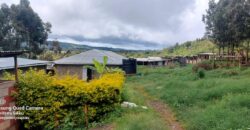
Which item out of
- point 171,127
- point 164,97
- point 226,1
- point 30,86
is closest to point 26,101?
point 30,86

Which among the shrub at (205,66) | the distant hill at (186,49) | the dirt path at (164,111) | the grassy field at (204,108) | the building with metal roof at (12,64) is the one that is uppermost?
the distant hill at (186,49)

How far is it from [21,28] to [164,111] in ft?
93.6

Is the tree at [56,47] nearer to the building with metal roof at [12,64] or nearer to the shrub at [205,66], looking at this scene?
the building with metal roof at [12,64]

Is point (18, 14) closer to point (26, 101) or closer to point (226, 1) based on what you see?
point (226, 1)

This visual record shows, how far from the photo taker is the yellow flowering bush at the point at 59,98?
10719mm

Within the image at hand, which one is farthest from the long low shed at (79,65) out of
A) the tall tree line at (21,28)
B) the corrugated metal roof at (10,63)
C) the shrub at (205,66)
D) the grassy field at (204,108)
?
the grassy field at (204,108)

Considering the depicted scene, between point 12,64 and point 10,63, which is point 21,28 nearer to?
point 10,63

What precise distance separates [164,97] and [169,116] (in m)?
3.13

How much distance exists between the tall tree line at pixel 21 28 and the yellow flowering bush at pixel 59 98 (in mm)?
26235

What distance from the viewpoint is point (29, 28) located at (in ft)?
121

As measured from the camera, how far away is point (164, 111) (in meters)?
12.0

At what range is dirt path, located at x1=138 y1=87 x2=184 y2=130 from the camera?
985 cm

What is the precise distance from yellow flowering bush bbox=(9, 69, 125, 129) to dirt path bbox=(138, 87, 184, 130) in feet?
6.89

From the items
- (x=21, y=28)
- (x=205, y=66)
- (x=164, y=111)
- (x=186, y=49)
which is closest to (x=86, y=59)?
(x=205, y=66)
